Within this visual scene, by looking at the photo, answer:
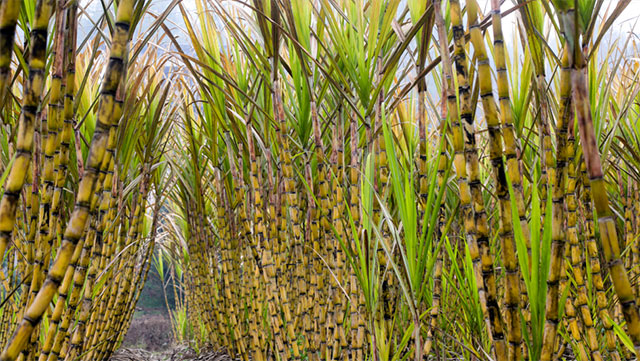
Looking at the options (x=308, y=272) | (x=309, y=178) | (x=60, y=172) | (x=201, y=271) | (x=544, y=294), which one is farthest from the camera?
(x=201, y=271)

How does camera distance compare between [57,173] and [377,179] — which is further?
[377,179]

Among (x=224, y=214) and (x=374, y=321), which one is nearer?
(x=374, y=321)

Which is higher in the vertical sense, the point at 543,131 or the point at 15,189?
the point at 543,131

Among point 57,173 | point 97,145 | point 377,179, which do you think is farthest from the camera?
Answer: point 377,179

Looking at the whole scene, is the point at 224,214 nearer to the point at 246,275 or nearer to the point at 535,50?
the point at 246,275

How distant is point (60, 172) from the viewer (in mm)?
567

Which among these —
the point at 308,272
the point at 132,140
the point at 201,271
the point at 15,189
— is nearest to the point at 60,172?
the point at 15,189

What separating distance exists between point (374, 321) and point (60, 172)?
1.60 feet

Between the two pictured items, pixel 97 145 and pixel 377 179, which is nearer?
pixel 97 145

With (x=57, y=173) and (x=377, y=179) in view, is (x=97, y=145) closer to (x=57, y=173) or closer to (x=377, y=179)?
(x=57, y=173)

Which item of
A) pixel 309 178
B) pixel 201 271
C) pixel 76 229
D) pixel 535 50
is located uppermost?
pixel 535 50

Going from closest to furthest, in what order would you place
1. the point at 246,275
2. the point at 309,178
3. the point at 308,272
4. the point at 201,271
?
the point at 309,178, the point at 308,272, the point at 246,275, the point at 201,271

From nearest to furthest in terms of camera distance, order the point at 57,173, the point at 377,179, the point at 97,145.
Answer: the point at 97,145 < the point at 57,173 < the point at 377,179

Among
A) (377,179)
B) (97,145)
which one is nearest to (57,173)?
(97,145)
